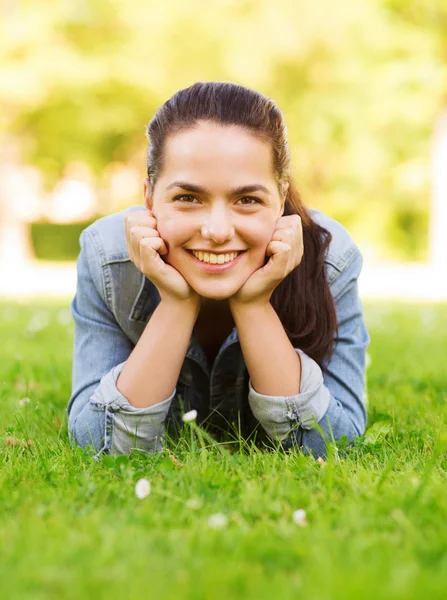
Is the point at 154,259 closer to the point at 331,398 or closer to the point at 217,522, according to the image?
the point at 331,398

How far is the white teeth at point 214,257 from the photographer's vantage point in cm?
258

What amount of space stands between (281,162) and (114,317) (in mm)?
861

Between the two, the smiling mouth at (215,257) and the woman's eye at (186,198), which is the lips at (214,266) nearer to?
the smiling mouth at (215,257)

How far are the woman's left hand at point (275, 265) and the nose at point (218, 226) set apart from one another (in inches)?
6.5

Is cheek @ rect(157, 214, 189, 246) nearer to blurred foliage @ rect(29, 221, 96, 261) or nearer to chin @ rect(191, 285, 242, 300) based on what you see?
chin @ rect(191, 285, 242, 300)

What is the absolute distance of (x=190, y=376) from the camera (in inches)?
120

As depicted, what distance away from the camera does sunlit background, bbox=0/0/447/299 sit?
15.9 m

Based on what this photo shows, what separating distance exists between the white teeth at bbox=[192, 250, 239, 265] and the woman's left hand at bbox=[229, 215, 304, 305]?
0.10m

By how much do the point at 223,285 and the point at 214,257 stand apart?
4.0 inches

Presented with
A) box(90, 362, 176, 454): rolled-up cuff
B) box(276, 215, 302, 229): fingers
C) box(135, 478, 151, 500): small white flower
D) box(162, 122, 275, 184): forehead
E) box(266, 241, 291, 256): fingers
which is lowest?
box(90, 362, 176, 454): rolled-up cuff

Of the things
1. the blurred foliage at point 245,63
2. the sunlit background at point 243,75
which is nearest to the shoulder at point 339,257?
the sunlit background at point 243,75

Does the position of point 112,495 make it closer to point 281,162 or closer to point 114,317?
point 114,317

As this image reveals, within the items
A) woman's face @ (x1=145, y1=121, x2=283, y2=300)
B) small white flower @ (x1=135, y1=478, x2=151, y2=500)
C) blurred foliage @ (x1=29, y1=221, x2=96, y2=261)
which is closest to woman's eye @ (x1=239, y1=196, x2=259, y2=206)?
woman's face @ (x1=145, y1=121, x2=283, y2=300)

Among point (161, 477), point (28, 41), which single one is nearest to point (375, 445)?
point (161, 477)
